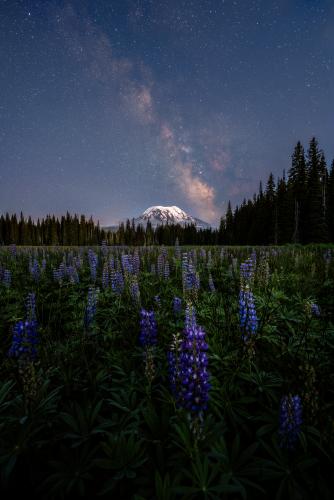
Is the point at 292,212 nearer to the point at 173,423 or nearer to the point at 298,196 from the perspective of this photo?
the point at 298,196

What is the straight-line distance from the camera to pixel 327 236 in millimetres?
34750

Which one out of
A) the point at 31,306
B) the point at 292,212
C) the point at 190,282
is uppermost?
the point at 292,212

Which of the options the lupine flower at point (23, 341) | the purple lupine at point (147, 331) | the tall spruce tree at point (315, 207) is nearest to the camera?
the lupine flower at point (23, 341)

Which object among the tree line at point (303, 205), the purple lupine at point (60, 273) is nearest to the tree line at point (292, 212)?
the tree line at point (303, 205)

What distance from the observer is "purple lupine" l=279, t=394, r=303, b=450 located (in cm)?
164

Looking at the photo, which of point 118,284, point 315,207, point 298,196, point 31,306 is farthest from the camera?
point 298,196

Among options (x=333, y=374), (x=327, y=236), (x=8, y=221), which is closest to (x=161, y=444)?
(x=333, y=374)

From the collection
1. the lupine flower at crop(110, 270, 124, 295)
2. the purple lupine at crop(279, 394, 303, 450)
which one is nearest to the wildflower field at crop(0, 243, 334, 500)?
the purple lupine at crop(279, 394, 303, 450)

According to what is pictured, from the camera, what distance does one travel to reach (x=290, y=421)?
1660 mm

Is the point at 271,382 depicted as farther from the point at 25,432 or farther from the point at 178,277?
the point at 178,277

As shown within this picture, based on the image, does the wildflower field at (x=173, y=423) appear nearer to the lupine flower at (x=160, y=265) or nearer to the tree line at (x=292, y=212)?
the lupine flower at (x=160, y=265)

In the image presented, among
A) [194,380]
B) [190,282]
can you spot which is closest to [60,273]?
[190,282]

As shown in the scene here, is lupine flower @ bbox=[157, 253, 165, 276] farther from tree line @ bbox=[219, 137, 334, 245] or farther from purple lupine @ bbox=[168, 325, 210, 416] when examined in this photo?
tree line @ bbox=[219, 137, 334, 245]

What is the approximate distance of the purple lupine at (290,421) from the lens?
1640mm
